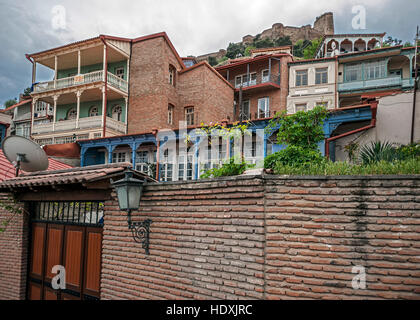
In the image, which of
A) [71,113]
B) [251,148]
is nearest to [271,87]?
[251,148]

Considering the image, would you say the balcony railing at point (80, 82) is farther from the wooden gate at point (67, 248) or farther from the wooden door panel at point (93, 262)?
the wooden door panel at point (93, 262)

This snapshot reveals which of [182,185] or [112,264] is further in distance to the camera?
[112,264]

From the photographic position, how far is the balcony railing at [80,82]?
734 inches

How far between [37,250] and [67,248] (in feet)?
3.87

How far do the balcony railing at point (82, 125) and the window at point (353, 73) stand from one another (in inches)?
707

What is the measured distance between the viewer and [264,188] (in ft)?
12.0

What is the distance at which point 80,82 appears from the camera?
18828 mm

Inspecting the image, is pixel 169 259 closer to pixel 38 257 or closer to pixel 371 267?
pixel 371 267

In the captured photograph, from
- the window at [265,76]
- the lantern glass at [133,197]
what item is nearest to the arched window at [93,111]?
the window at [265,76]

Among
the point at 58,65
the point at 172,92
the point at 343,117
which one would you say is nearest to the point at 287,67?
the point at 172,92

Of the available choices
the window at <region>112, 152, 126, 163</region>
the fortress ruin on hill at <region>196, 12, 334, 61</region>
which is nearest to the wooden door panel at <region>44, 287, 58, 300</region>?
the window at <region>112, 152, 126, 163</region>

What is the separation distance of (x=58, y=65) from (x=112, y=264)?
67.8 ft

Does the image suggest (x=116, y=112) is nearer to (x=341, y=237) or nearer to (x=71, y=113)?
(x=71, y=113)

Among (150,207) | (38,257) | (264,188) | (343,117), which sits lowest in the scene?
(38,257)
